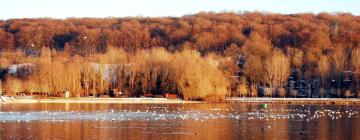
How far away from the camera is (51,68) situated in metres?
69.4

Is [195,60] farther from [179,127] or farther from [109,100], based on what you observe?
[179,127]

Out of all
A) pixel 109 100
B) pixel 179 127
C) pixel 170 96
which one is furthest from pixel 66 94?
pixel 179 127

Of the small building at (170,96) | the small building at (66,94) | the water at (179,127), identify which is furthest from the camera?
the small building at (66,94)

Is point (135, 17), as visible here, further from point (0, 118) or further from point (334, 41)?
point (0, 118)

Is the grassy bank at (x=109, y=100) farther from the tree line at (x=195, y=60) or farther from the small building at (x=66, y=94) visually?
the small building at (x=66, y=94)

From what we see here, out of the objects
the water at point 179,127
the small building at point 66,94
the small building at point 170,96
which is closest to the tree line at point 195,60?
the small building at point 66,94

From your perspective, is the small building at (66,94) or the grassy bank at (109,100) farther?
the small building at (66,94)

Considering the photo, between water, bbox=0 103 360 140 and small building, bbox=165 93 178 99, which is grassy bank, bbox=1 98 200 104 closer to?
small building, bbox=165 93 178 99

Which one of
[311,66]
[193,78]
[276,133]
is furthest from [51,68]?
[276,133]

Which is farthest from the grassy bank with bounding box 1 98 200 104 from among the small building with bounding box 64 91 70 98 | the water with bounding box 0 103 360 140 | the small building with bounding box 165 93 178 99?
the water with bounding box 0 103 360 140

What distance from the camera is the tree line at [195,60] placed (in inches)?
2697

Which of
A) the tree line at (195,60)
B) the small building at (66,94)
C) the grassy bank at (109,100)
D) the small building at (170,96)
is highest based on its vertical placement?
the tree line at (195,60)

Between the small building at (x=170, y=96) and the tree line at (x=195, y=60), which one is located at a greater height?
the tree line at (x=195, y=60)

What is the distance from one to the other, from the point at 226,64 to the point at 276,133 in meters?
53.5
